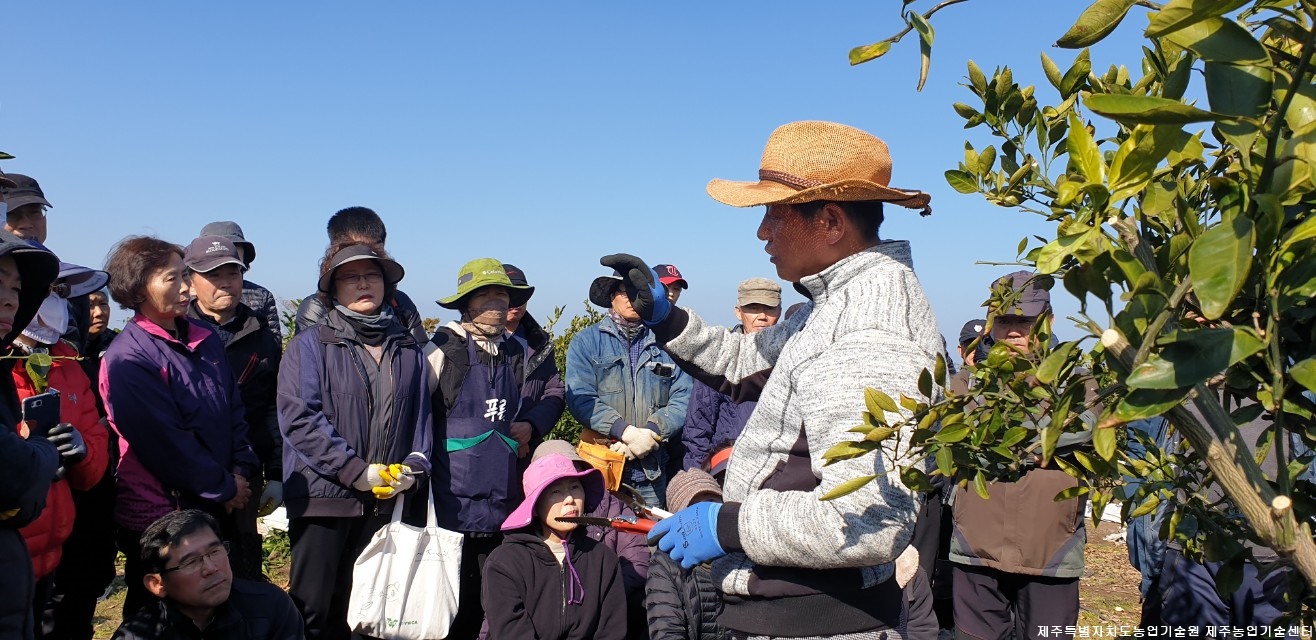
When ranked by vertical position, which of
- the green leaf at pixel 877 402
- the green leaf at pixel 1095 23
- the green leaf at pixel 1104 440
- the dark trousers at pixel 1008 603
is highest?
the green leaf at pixel 1095 23

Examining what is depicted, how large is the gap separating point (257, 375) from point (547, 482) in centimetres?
180

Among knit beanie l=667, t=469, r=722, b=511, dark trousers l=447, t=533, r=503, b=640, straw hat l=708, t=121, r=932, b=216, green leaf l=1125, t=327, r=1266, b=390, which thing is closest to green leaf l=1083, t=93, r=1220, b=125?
green leaf l=1125, t=327, r=1266, b=390

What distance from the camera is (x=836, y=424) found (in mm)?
2152

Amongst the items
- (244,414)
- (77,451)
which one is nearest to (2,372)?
(77,451)

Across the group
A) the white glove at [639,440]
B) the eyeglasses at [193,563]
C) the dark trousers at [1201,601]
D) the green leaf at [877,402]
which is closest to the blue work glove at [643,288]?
the green leaf at [877,402]

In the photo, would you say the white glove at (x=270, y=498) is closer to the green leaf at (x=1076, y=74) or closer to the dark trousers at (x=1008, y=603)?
the dark trousers at (x=1008, y=603)

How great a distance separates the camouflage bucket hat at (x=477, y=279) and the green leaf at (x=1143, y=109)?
4.63 metres

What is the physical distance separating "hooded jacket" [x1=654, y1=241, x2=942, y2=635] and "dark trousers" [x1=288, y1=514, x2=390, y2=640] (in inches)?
103

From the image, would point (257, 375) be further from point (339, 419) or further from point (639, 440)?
point (639, 440)

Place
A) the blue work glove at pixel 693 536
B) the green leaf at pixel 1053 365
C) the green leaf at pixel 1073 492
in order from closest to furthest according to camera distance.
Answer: the green leaf at pixel 1053 365 → the green leaf at pixel 1073 492 → the blue work glove at pixel 693 536

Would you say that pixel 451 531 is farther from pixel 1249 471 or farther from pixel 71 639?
pixel 1249 471

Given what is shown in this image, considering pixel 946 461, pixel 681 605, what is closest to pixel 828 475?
pixel 946 461

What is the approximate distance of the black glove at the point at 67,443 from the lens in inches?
141

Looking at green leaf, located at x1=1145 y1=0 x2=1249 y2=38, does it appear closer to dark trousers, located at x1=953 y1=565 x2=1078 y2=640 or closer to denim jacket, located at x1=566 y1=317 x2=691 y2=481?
dark trousers, located at x1=953 y1=565 x2=1078 y2=640
